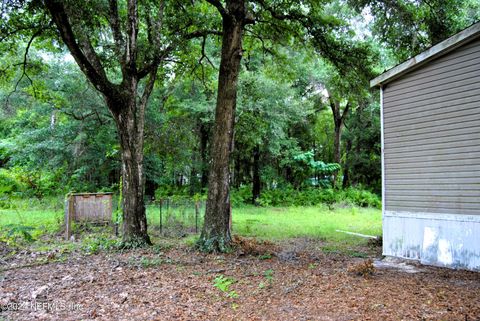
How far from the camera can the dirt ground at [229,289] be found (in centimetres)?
390

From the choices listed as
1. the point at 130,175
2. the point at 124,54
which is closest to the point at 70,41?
the point at 124,54

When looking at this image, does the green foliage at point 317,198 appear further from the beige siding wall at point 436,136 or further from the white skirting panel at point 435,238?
the beige siding wall at point 436,136

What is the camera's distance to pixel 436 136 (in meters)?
6.52

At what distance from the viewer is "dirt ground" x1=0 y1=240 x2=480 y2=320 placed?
154 inches

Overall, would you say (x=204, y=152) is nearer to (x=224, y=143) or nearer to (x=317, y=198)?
(x=317, y=198)

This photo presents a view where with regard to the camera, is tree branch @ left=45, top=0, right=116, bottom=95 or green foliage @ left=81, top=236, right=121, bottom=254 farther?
green foliage @ left=81, top=236, right=121, bottom=254

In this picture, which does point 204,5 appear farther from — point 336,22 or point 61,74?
point 61,74

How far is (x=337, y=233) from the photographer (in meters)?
10.8

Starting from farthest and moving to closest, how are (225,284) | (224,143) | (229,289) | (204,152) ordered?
(204,152)
(224,143)
(225,284)
(229,289)

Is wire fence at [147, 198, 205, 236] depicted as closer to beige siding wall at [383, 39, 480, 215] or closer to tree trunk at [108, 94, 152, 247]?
tree trunk at [108, 94, 152, 247]

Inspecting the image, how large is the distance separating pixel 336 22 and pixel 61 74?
36.6 feet

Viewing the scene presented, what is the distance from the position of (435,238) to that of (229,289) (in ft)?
13.8

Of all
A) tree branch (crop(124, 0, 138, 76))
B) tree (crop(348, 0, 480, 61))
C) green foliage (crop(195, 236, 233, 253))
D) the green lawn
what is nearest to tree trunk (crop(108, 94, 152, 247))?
tree branch (crop(124, 0, 138, 76))

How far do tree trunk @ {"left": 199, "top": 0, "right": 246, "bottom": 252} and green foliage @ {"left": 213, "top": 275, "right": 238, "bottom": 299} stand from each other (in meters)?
1.90
